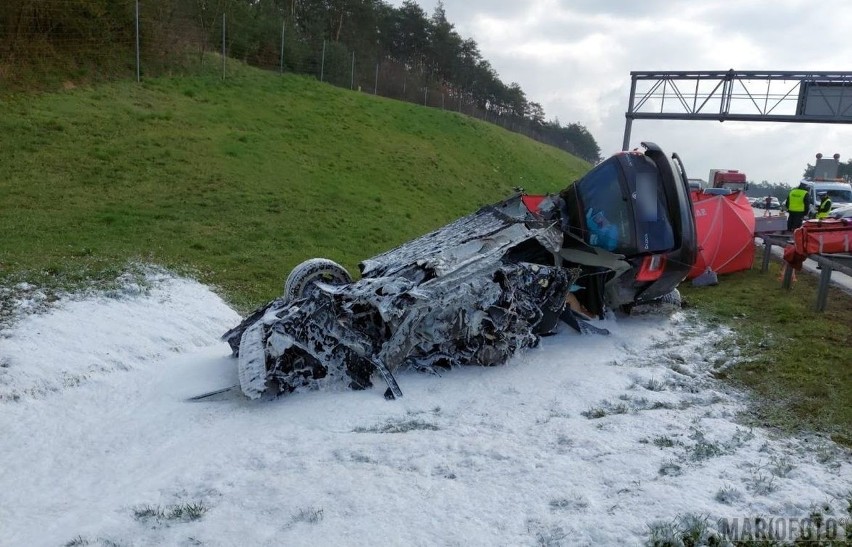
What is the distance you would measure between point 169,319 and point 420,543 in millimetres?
4228

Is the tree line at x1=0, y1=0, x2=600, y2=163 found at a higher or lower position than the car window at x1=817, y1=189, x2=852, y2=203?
higher

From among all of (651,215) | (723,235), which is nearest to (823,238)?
(723,235)

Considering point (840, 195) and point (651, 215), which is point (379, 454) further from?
point (840, 195)

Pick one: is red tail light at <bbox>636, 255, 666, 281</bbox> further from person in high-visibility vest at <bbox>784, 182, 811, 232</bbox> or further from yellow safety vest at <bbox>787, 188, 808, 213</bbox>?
yellow safety vest at <bbox>787, 188, 808, 213</bbox>

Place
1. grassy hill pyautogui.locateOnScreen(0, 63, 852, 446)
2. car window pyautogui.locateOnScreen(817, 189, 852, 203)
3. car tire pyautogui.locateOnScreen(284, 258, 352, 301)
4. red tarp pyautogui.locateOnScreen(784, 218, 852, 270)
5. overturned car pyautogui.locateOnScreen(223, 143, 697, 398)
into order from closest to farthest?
1. overturned car pyautogui.locateOnScreen(223, 143, 697, 398)
2. car tire pyautogui.locateOnScreen(284, 258, 352, 301)
3. grassy hill pyautogui.locateOnScreen(0, 63, 852, 446)
4. red tarp pyautogui.locateOnScreen(784, 218, 852, 270)
5. car window pyautogui.locateOnScreen(817, 189, 852, 203)

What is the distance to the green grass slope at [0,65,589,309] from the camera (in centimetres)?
800

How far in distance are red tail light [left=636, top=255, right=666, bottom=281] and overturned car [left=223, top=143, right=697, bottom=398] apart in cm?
1

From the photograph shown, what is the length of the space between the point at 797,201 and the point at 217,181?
1408cm

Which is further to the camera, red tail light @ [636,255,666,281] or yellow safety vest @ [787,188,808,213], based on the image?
yellow safety vest @ [787,188,808,213]

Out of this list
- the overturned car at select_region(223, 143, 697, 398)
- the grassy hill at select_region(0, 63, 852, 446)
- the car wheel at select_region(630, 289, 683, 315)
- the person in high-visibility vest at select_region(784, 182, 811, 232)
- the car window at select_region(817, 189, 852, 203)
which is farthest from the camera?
the car window at select_region(817, 189, 852, 203)

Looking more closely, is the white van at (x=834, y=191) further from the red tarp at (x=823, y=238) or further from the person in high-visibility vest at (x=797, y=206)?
the red tarp at (x=823, y=238)

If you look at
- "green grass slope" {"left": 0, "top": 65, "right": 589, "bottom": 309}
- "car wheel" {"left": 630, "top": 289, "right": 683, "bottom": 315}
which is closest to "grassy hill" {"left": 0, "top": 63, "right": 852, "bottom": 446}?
"green grass slope" {"left": 0, "top": 65, "right": 589, "bottom": 309}

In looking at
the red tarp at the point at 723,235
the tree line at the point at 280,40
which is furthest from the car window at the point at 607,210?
the tree line at the point at 280,40

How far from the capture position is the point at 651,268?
18.4 feet
